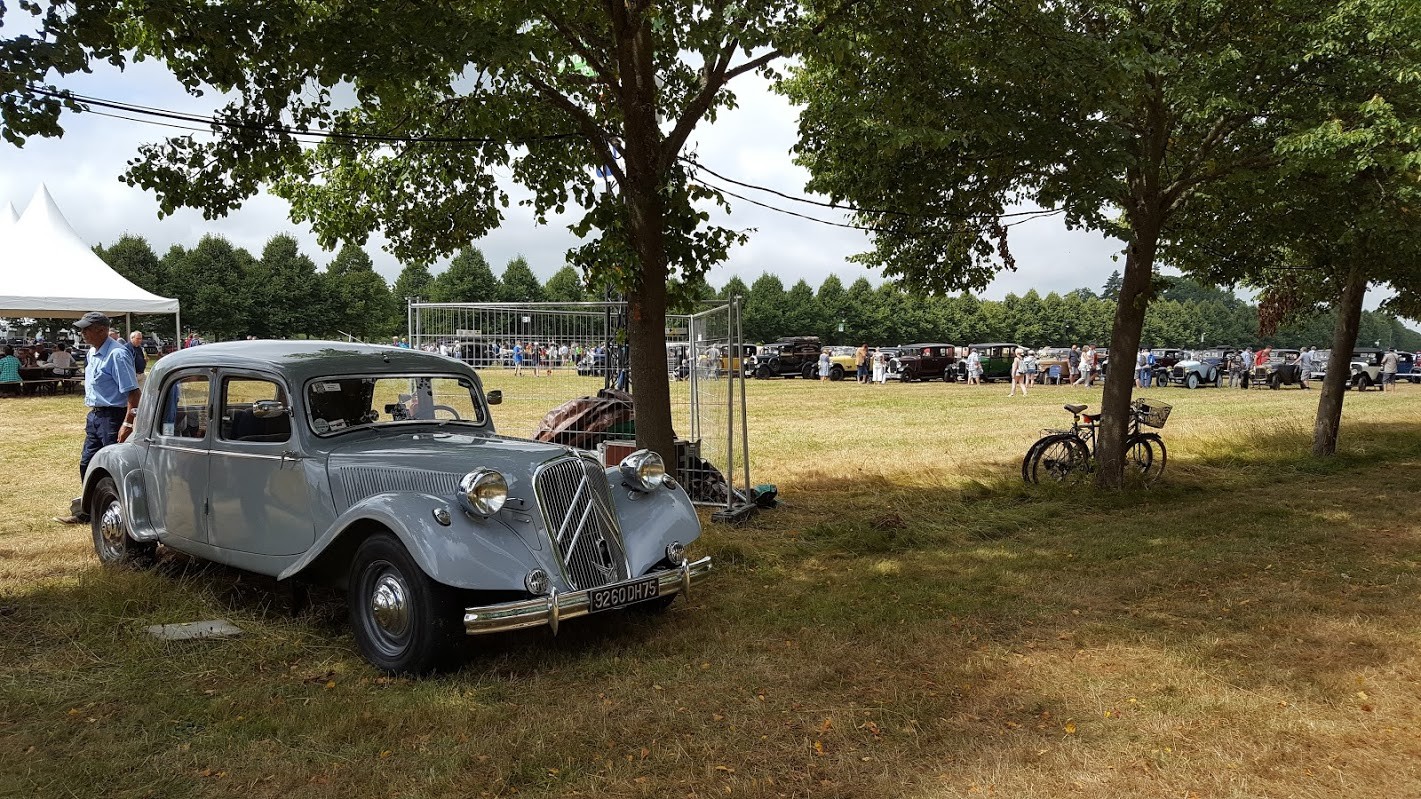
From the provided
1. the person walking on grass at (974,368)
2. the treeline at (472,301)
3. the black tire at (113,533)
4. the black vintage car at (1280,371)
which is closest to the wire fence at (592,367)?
the black tire at (113,533)

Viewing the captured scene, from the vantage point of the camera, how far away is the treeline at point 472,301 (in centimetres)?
6619

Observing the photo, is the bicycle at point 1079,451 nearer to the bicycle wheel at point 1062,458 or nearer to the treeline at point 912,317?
the bicycle wheel at point 1062,458

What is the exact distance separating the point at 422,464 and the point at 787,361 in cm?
3727

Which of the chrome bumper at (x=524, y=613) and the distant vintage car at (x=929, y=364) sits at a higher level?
the distant vintage car at (x=929, y=364)

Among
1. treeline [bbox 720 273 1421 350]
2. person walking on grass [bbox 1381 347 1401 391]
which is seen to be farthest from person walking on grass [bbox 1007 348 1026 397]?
treeline [bbox 720 273 1421 350]

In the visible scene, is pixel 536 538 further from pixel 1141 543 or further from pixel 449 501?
pixel 1141 543

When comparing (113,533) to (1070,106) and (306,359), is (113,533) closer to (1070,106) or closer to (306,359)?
(306,359)

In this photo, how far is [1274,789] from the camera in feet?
11.3

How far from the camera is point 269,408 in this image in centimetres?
524

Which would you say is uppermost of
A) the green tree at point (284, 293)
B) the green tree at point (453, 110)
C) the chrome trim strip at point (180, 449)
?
the green tree at point (284, 293)

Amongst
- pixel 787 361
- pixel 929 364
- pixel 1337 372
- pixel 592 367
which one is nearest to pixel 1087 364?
pixel 929 364

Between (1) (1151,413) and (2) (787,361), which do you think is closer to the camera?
(1) (1151,413)

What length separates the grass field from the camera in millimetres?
3564

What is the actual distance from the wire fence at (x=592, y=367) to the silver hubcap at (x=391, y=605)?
155 inches
